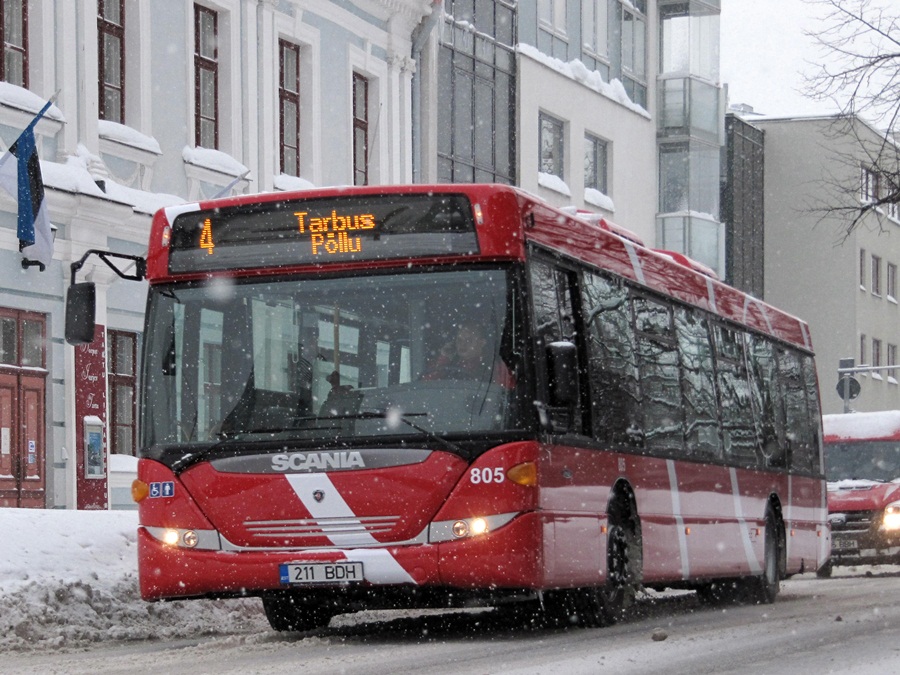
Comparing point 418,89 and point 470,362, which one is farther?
point 418,89

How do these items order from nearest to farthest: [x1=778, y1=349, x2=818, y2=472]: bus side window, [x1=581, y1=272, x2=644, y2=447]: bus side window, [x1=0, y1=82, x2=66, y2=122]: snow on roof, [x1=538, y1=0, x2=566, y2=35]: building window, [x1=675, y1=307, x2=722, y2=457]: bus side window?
[x1=581, y1=272, x2=644, y2=447]: bus side window < [x1=675, y1=307, x2=722, y2=457]: bus side window < [x1=778, y1=349, x2=818, y2=472]: bus side window < [x1=0, y1=82, x2=66, y2=122]: snow on roof < [x1=538, y1=0, x2=566, y2=35]: building window

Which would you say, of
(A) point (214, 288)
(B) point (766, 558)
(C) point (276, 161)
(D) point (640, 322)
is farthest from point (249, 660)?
(C) point (276, 161)

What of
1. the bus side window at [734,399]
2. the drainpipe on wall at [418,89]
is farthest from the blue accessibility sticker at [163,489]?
the drainpipe on wall at [418,89]

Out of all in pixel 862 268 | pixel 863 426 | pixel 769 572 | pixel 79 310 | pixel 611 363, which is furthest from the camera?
pixel 862 268

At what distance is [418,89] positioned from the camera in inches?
1330

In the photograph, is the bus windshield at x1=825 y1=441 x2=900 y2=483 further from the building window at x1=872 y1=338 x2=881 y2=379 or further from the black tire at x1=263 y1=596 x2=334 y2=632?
the building window at x1=872 y1=338 x2=881 y2=379

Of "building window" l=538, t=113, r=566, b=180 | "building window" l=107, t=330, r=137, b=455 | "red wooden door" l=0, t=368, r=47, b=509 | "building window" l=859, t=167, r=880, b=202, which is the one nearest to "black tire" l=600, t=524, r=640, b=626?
"building window" l=859, t=167, r=880, b=202

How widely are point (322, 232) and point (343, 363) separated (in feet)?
2.91

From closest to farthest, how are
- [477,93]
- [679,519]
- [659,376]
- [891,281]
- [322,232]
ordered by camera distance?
[322,232]
[659,376]
[679,519]
[477,93]
[891,281]

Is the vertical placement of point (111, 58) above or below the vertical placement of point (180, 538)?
above

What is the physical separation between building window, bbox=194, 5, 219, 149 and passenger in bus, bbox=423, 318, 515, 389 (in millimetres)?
15400

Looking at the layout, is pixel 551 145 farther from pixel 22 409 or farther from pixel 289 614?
pixel 289 614

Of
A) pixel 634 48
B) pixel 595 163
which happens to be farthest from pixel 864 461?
pixel 634 48

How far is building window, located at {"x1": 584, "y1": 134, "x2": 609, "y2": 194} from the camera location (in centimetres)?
4206
